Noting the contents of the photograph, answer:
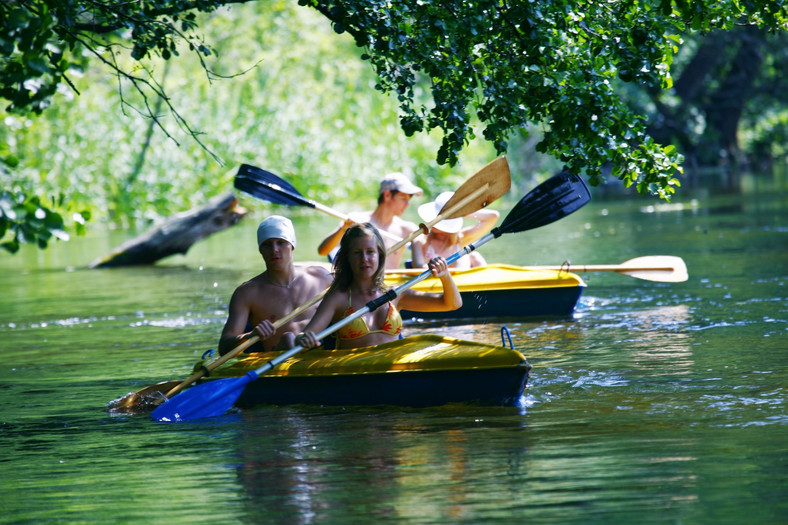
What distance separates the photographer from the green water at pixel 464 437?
390cm

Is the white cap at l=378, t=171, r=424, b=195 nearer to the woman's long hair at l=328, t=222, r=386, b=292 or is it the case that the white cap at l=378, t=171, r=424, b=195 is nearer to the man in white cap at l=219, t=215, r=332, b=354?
the man in white cap at l=219, t=215, r=332, b=354

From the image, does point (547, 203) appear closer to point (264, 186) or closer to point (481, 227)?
point (264, 186)

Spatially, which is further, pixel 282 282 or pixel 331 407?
pixel 282 282

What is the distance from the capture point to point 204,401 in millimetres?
5469

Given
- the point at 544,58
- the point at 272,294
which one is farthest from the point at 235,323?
the point at 544,58

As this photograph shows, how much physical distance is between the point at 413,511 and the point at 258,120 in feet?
59.1

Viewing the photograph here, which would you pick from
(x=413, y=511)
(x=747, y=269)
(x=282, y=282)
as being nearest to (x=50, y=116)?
(x=747, y=269)

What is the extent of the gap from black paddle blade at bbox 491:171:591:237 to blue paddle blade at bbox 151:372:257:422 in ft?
6.09

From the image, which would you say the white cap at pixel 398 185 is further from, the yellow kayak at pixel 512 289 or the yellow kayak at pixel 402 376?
the yellow kayak at pixel 402 376

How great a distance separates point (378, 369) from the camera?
209 inches

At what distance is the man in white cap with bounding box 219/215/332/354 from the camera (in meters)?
5.91

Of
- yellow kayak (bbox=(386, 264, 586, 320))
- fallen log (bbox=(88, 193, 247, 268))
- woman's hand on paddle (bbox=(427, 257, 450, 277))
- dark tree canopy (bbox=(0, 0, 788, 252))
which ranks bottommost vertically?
yellow kayak (bbox=(386, 264, 586, 320))

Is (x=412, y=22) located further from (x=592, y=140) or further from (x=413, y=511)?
(x=413, y=511)

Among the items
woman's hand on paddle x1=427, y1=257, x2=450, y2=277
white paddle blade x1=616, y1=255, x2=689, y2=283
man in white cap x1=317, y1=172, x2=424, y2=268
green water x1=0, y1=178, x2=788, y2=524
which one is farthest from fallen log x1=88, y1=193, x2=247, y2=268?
woman's hand on paddle x1=427, y1=257, x2=450, y2=277
